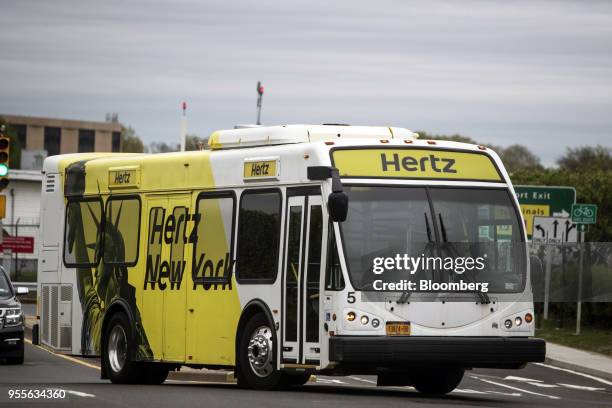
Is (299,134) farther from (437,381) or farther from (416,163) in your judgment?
(437,381)

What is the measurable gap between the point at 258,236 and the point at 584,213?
18306 millimetres

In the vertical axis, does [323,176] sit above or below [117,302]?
above

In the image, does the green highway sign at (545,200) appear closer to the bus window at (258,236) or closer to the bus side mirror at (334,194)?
the bus window at (258,236)

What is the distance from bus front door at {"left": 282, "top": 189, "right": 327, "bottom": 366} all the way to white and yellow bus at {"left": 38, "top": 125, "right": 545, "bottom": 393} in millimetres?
20

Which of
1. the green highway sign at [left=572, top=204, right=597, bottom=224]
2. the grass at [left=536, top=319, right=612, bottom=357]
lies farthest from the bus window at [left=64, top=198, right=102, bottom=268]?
the green highway sign at [left=572, top=204, right=597, bottom=224]

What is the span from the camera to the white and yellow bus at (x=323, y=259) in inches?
651

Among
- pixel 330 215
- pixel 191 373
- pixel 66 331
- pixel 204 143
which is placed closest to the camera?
pixel 330 215

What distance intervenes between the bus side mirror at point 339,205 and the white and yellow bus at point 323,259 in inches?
0.6

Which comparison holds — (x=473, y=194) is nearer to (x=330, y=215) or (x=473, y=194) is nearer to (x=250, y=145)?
(x=330, y=215)

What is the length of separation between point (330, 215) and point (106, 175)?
6.01m

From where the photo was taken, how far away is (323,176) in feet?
54.8

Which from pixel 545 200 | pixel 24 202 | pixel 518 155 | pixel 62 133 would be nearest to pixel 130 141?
pixel 62 133

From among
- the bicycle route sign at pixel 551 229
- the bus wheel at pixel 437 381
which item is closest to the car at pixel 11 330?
the bus wheel at pixel 437 381

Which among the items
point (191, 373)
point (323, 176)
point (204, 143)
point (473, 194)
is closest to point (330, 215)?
point (323, 176)
